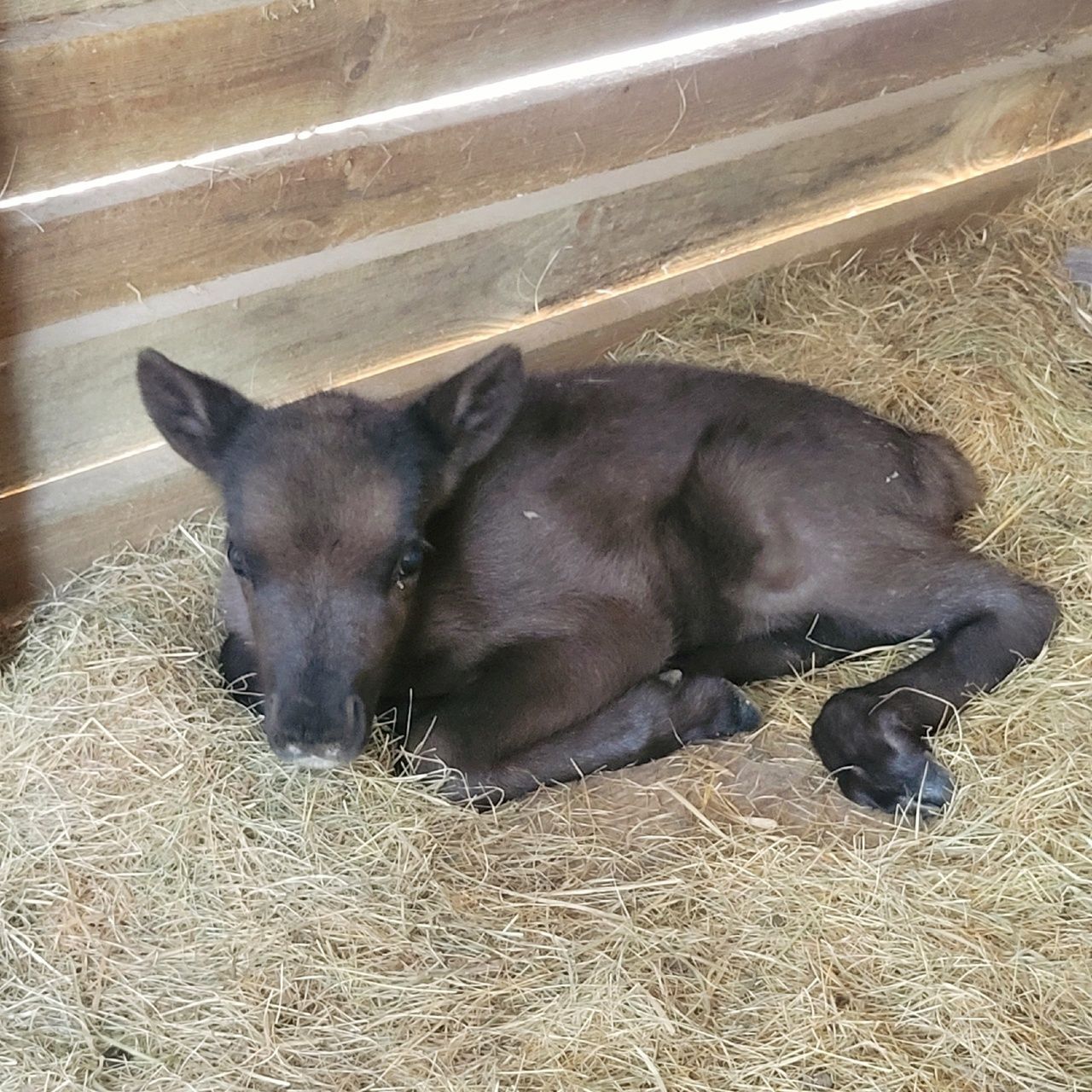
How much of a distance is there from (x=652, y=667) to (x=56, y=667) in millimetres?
2079

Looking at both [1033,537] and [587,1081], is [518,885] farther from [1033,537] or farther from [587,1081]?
[1033,537]

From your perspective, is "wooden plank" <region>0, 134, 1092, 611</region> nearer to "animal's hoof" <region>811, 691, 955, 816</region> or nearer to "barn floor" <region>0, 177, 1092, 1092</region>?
"barn floor" <region>0, 177, 1092, 1092</region>

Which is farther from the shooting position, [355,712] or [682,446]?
[682,446]

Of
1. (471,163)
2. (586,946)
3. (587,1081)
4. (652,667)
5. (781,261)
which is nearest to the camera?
(587,1081)

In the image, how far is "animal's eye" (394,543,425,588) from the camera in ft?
15.2

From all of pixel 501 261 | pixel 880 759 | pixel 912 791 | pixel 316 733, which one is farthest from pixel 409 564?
pixel 501 261

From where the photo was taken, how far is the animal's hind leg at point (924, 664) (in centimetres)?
475

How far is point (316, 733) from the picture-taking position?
4215 millimetres

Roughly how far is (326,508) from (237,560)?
14.6 inches

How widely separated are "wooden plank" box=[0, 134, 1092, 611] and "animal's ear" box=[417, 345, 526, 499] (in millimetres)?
1211

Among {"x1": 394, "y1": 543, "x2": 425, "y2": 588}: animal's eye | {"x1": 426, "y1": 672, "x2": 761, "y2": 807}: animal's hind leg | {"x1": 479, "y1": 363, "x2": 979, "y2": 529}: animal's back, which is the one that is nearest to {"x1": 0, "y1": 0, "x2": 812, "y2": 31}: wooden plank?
{"x1": 479, "y1": 363, "x2": 979, "y2": 529}: animal's back

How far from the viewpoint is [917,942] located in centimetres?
412

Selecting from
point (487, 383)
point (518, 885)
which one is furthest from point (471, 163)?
point (518, 885)

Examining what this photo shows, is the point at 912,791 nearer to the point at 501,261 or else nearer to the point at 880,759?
the point at 880,759
